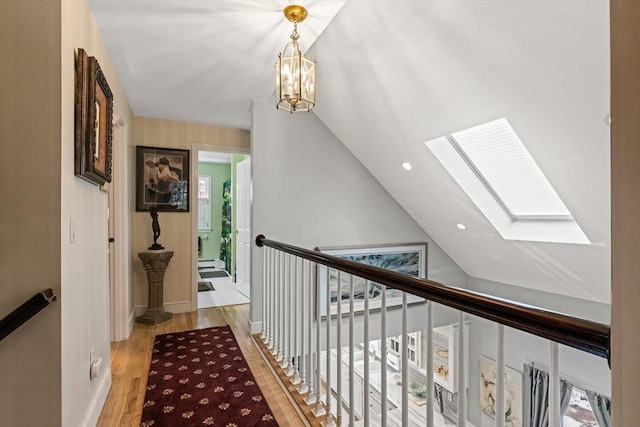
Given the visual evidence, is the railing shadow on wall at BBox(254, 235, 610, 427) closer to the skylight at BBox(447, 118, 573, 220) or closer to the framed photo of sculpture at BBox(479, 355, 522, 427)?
the skylight at BBox(447, 118, 573, 220)

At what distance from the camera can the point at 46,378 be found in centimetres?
128

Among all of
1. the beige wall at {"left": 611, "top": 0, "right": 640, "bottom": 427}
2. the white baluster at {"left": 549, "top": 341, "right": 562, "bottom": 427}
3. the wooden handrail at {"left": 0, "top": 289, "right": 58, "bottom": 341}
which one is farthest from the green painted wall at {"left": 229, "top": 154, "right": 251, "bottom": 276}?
the beige wall at {"left": 611, "top": 0, "right": 640, "bottom": 427}

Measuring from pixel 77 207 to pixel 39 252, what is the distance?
0.30m

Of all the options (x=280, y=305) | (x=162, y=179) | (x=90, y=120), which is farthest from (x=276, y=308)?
(x=162, y=179)

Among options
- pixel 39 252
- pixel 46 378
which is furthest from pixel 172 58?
pixel 46 378

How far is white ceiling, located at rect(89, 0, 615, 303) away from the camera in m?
1.80

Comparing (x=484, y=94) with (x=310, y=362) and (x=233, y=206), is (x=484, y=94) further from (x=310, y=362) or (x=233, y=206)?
(x=233, y=206)

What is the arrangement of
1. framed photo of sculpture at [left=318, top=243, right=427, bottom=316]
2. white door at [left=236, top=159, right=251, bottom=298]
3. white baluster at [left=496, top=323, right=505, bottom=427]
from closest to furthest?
white baluster at [left=496, top=323, right=505, bottom=427] < framed photo of sculpture at [left=318, top=243, right=427, bottom=316] < white door at [left=236, top=159, right=251, bottom=298]

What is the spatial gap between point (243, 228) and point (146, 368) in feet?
8.04

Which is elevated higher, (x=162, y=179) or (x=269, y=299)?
(x=162, y=179)

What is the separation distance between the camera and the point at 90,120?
5.08 feet

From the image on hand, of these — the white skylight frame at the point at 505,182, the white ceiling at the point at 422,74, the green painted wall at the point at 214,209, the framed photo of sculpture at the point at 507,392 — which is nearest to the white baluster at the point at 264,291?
the white ceiling at the point at 422,74

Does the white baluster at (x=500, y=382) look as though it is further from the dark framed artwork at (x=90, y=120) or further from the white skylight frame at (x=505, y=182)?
the white skylight frame at (x=505, y=182)

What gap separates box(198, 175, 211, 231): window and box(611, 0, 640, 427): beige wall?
734cm
